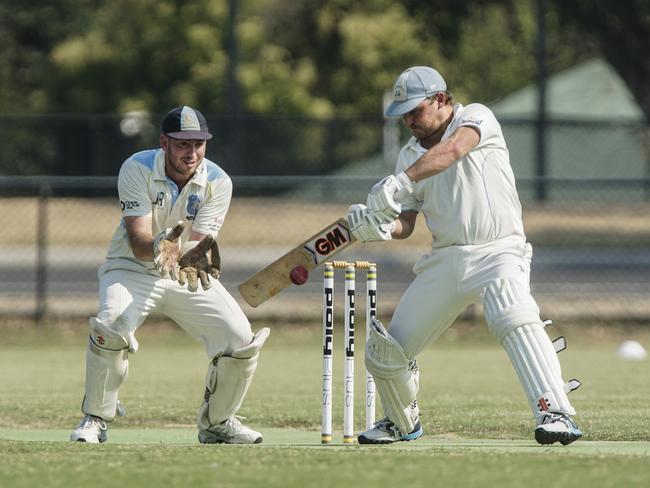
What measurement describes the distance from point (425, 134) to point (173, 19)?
32.1 m

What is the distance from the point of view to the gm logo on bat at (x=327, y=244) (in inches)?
311

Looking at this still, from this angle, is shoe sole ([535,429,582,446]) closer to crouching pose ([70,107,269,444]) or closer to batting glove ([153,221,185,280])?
crouching pose ([70,107,269,444])

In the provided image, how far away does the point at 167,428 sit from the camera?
935 centimetres

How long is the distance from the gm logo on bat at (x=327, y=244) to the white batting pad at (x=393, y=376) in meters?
0.46

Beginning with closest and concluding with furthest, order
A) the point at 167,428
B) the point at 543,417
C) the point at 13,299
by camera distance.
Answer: the point at 543,417
the point at 167,428
the point at 13,299

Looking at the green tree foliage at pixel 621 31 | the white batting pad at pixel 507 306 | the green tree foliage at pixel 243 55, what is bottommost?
the white batting pad at pixel 507 306

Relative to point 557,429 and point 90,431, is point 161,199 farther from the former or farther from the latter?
point 557,429

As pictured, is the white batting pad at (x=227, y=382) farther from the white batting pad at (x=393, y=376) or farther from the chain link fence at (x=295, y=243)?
the chain link fence at (x=295, y=243)

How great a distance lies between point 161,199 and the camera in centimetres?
816

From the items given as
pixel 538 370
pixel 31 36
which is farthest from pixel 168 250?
pixel 31 36

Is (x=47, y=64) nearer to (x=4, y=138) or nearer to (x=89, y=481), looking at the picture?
(x=4, y=138)

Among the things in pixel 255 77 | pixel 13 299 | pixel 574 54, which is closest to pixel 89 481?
pixel 13 299

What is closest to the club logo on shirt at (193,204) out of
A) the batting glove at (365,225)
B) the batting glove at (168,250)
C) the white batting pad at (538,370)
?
the batting glove at (168,250)

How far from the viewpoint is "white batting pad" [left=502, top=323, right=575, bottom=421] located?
24.1 feet
